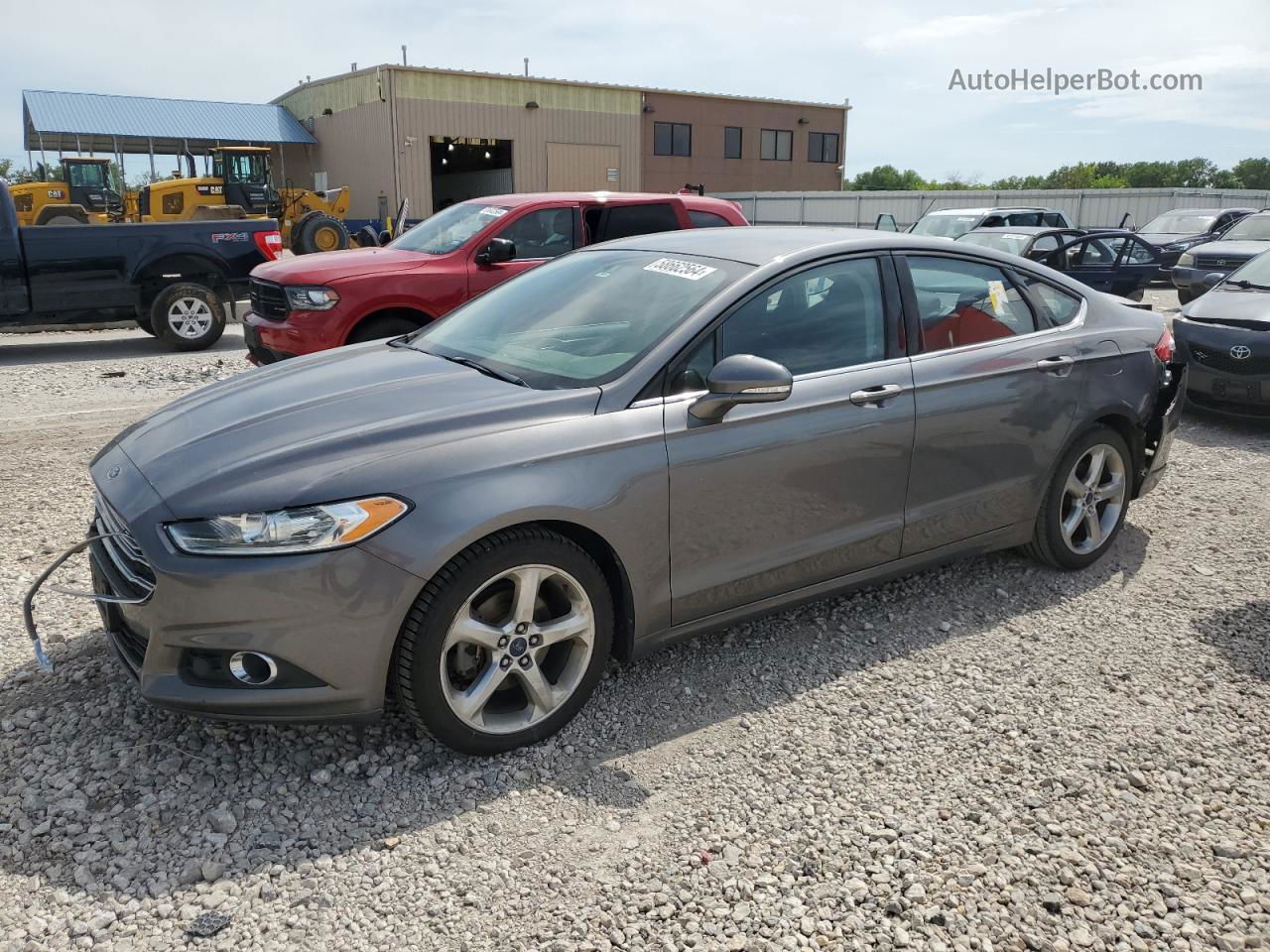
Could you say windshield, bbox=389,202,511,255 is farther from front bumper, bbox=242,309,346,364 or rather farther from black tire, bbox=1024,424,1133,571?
black tire, bbox=1024,424,1133,571

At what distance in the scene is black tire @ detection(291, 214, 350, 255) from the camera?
21156 millimetres

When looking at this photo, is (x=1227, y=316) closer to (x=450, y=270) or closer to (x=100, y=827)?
(x=450, y=270)

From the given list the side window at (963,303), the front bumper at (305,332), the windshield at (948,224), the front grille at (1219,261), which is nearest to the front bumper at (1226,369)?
the side window at (963,303)

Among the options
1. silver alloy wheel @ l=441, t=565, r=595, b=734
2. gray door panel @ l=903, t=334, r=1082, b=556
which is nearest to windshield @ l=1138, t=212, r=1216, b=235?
gray door panel @ l=903, t=334, r=1082, b=556

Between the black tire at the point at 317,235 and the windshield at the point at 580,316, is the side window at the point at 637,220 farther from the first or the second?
the black tire at the point at 317,235

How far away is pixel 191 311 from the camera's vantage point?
442 inches

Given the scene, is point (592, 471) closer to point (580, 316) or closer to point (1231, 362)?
point (580, 316)

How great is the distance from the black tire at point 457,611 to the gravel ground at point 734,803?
0.36 feet

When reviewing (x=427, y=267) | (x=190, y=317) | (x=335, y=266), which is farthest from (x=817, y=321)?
(x=190, y=317)

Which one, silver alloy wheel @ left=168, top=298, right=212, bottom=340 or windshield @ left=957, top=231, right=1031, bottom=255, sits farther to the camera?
windshield @ left=957, top=231, right=1031, bottom=255

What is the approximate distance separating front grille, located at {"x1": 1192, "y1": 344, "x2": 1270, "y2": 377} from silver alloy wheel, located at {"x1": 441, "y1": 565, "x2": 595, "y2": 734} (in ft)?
22.1

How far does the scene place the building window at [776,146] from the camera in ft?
164

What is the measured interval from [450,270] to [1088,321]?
5.21 metres

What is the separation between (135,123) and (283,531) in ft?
134
